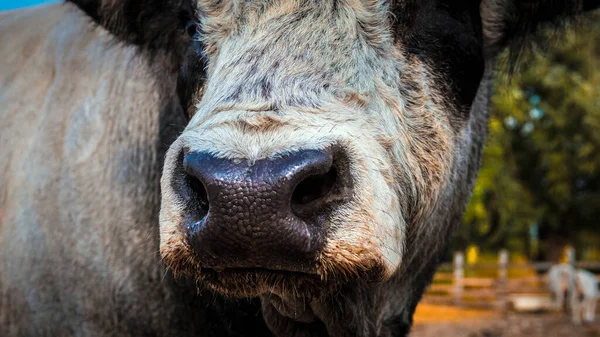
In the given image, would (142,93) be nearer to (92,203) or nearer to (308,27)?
(92,203)

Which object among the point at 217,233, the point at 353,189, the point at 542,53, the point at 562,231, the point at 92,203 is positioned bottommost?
the point at 562,231

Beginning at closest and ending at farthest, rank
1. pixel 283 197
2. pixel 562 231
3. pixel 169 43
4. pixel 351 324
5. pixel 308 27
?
pixel 283 197 → pixel 308 27 → pixel 351 324 → pixel 169 43 → pixel 562 231

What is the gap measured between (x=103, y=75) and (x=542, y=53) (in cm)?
266

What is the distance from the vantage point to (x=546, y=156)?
91.7ft

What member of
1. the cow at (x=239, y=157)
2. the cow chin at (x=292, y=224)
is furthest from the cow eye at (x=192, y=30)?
the cow chin at (x=292, y=224)

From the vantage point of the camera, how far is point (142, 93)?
418 cm

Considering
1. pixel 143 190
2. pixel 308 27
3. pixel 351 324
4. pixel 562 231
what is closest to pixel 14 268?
pixel 143 190

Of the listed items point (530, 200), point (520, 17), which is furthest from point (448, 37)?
point (530, 200)

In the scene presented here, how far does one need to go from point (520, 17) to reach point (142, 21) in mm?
2139

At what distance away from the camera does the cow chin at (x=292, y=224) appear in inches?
93.5

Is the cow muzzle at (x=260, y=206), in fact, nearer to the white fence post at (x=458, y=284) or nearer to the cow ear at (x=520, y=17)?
the cow ear at (x=520, y=17)

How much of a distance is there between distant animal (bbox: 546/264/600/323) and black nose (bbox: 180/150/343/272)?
774 inches

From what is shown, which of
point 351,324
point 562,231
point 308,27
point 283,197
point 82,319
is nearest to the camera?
point 283,197

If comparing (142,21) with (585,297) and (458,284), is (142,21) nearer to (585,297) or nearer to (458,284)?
(585,297)
